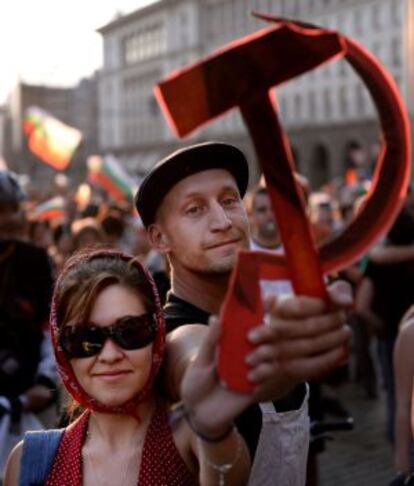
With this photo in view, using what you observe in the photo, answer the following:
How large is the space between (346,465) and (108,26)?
240ft

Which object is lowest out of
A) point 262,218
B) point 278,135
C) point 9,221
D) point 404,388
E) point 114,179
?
point 404,388

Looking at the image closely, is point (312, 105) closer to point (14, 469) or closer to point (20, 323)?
point (20, 323)

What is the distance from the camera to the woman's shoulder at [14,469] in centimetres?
182

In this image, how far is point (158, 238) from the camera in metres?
2.06

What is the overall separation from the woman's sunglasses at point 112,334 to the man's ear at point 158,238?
28 cm

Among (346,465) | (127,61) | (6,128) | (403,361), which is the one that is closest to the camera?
(403,361)

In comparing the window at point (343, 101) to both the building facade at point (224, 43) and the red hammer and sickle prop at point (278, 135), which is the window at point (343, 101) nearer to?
the building facade at point (224, 43)

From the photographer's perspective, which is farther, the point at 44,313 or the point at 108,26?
the point at 108,26

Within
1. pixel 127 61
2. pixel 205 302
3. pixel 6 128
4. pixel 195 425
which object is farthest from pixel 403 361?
pixel 6 128

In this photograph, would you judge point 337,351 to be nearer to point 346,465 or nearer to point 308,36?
point 308,36

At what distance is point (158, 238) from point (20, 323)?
4.61ft

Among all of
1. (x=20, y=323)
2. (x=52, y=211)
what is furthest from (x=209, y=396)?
(x=52, y=211)

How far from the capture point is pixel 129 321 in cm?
175

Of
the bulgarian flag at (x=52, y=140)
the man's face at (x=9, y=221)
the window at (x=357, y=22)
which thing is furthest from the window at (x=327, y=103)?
the man's face at (x=9, y=221)
